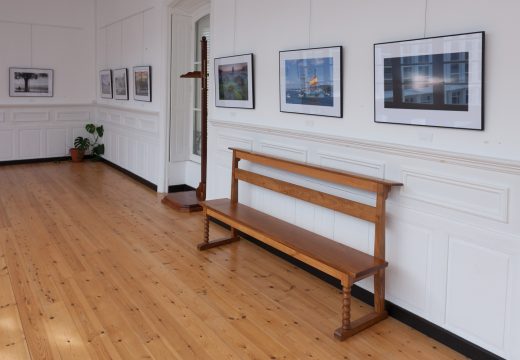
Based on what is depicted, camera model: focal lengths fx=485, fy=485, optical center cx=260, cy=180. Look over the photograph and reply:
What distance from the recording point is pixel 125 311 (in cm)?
389

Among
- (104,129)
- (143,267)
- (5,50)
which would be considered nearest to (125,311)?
(143,267)

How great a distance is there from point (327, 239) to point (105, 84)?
7.97m

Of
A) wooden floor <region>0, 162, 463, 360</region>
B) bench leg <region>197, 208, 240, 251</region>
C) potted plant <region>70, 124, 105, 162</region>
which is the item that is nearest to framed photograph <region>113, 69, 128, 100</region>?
potted plant <region>70, 124, 105, 162</region>

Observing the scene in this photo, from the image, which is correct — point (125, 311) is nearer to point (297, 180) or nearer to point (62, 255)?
point (62, 255)

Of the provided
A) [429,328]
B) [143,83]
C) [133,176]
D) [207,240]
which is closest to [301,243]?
[429,328]

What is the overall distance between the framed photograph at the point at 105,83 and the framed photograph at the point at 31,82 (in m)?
1.13

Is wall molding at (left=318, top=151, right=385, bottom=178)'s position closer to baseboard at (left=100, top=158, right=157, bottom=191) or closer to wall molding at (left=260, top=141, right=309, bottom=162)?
wall molding at (left=260, top=141, right=309, bottom=162)

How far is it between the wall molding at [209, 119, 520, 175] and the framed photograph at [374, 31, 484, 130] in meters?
0.19

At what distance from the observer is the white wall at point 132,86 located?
26.3 ft

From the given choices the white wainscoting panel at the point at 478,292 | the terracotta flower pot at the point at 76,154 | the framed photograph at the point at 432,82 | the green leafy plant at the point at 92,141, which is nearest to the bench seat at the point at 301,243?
the white wainscoting panel at the point at 478,292

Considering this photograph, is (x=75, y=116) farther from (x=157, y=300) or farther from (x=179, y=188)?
(x=157, y=300)

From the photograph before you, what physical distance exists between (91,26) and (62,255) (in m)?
7.67

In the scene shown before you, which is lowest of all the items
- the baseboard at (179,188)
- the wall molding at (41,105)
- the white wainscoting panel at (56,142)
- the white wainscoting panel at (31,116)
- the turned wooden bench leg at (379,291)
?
the turned wooden bench leg at (379,291)

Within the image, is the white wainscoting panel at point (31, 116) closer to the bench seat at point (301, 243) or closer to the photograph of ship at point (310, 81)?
the bench seat at point (301, 243)
